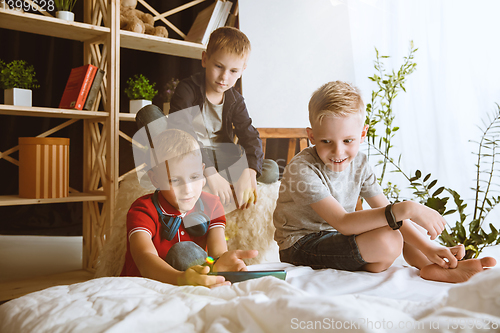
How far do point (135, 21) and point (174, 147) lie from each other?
90 centimetres

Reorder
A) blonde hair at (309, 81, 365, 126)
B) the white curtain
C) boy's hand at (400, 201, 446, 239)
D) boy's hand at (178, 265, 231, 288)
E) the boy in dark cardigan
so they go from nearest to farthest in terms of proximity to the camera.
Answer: boy's hand at (178, 265, 231, 288)
boy's hand at (400, 201, 446, 239)
blonde hair at (309, 81, 365, 126)
the boy in dark cardigan
the white curtain

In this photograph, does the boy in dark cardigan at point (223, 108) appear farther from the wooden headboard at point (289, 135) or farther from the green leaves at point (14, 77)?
the green leaves at point (14, 77)

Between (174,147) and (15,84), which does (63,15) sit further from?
(174,147)

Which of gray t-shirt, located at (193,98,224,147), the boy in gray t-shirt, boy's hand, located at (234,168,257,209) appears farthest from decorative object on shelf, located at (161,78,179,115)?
the boy in gray t-shirt

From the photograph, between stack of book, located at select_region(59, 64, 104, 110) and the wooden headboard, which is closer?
stack of book, located at select_region(59, 64, 104, 110)

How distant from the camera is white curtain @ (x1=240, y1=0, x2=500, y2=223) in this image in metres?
1.56

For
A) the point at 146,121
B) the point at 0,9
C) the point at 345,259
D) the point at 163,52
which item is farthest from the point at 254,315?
the point at 163,52

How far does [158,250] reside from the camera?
0.90m

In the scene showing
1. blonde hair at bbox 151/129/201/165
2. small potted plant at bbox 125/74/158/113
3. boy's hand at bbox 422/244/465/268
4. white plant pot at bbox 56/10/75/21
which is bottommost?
boy's hand at bbox 422/244/465/268

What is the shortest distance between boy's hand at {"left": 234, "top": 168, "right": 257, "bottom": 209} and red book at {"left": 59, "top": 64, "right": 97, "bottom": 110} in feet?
2.41

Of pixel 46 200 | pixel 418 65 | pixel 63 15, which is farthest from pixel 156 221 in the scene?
pixel 418 65

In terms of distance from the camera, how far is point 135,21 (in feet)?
5.18

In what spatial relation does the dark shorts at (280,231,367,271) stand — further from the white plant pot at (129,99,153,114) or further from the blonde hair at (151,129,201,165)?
the white plant pot at (129,99,153,114)

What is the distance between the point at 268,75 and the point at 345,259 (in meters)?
0.95
